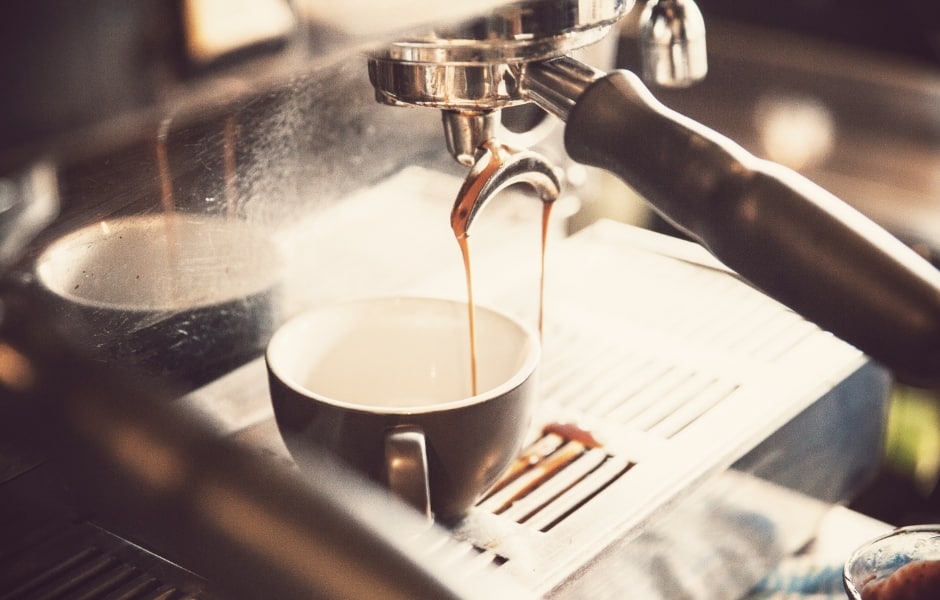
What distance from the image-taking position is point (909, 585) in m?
0.49

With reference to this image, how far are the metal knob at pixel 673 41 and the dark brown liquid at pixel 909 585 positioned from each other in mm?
246

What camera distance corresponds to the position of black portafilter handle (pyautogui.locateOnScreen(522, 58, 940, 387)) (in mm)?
303

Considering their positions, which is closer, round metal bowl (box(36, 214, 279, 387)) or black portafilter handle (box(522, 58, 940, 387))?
black portafilter handle (box(522, 58, 940, 387))

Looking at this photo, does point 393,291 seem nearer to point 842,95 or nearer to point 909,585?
point 909,585

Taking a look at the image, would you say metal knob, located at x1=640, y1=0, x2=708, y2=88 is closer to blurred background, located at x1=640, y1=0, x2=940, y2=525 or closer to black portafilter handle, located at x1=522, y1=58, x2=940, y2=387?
black portafilter handle, located at x1=522, y1=58, x2=940, y2=387

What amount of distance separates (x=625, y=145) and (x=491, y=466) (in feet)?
0.58

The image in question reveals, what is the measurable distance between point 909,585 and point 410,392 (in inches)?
10.2

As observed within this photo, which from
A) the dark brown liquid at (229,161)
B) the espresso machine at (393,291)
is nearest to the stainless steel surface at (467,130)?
the espresso machine at (393,291)

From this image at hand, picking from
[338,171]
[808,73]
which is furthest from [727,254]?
[808,73]

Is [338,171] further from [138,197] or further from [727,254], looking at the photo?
[727,254]

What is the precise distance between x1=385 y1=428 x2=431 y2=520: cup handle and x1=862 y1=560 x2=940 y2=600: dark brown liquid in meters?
0.21

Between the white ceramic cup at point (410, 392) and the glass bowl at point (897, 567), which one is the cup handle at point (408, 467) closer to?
the white ceramic cup at point (410, 392)

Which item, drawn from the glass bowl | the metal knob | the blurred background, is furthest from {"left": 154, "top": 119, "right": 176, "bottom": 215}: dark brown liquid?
the blurred background

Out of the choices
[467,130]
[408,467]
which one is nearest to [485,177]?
[467,130]
